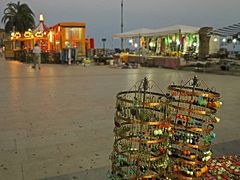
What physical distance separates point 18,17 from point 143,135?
46.3 m

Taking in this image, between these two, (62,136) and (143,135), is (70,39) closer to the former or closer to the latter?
(62,136)

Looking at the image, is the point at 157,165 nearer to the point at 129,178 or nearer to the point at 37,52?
the point at 129,178

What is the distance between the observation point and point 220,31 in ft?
60.7

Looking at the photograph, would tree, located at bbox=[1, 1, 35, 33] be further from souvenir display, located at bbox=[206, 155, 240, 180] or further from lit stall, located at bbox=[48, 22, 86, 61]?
souvenir display, located at bbox=[206, 155, 240, 180]

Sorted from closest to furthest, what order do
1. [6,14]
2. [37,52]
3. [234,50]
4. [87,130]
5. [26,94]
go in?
1. [87,130]
2. [26,94]
3. [37,52]
4. [234,50]
5. [6,14]

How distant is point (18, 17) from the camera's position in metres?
42.9

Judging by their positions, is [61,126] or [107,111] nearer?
[61,126]

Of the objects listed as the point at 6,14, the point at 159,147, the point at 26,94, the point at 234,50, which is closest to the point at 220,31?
the point at 234,50

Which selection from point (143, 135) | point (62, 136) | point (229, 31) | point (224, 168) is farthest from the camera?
point (229, 31)

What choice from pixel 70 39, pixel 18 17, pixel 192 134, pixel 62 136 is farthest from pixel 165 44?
pixel 18 17

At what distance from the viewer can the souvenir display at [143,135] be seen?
191 centimetres

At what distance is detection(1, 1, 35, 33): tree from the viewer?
4300cm

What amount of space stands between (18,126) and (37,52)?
523 inches

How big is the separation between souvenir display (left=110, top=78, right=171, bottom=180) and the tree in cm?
4542
